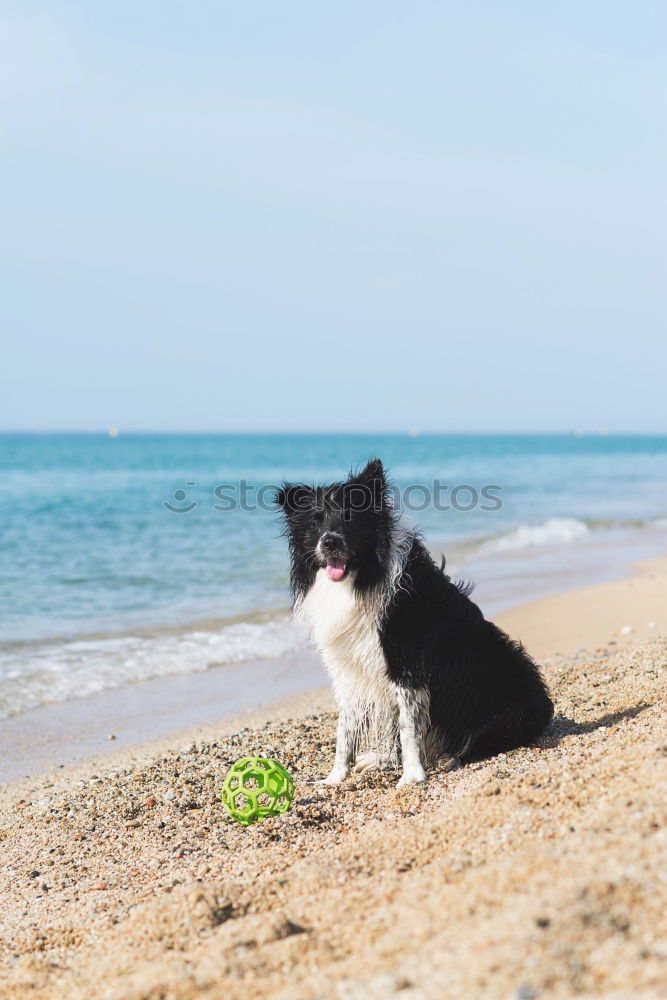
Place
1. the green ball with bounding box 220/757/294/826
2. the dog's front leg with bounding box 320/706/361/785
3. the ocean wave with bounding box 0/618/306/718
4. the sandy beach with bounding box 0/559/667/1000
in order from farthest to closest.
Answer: the ocean wave with bounding box 0/618/306/718 → the dog's front leg with bounding box 320/706/361/785 → the green ball with bounding box 220/757/294/826 → the sandy beach with bounding box 0/559/667/1000

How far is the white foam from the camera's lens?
18.0 meters

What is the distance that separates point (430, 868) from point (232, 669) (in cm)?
607

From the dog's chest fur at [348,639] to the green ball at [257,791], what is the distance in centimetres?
74

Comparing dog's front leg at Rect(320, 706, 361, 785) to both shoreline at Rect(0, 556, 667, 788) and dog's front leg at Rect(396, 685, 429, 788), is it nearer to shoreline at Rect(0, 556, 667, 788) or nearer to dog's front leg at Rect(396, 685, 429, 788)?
dog's front leg at Rect(396, 685, 429, 788)

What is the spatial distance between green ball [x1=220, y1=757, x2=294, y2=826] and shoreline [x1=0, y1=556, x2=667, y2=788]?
185 centimetres

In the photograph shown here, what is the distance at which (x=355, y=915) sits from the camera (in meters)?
3.11

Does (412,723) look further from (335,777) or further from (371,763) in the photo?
(335,777)

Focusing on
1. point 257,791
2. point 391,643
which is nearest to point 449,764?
point 391,643

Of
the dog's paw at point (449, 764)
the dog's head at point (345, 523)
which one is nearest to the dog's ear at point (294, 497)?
the dog's head at point (345, 523)

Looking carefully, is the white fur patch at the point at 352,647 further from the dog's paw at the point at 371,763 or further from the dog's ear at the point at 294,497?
the dog's ear at the point at 294,497

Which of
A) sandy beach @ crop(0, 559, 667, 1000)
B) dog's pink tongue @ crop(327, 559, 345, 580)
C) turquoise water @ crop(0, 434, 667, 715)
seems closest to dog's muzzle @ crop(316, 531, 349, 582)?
dog's pink tongue @ crop(327, 559, 345, 580)

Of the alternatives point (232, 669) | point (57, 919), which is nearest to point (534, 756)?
point (57, 919)

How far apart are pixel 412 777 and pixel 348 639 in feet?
2.80

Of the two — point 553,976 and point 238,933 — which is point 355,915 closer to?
point 238,933
